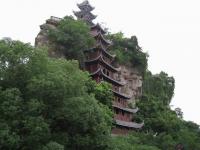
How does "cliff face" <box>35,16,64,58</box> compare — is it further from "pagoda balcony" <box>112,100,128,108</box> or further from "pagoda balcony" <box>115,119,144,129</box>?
"pagoda balcony" <box>115,119,144,129</box>

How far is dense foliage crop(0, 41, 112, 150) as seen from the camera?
21.2 meters

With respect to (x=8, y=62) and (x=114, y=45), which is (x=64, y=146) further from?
(x=114, y=45)

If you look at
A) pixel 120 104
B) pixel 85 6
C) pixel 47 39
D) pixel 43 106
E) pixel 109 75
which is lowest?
pixel 43 106

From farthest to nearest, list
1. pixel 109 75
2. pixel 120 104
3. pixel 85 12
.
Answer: pixel 85 12 → pixel 109 75 → pixel 120 104

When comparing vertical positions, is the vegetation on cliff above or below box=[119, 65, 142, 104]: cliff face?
below

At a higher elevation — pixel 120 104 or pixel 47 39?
pixel 47 39

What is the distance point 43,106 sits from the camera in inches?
868

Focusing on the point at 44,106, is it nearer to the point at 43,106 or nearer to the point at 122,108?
the point at 43,106

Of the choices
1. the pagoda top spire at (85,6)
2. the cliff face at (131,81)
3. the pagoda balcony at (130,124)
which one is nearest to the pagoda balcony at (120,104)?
the pagoda balcony at (130,124)

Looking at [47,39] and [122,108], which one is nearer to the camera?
[122,108]

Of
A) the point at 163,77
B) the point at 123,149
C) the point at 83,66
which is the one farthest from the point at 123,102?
the point at 123,149

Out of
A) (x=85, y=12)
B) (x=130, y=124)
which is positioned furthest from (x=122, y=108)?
(x=85, y=12)

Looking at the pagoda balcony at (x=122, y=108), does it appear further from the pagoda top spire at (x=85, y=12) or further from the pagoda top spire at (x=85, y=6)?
the pagoda top spire at (x=85, y=6)

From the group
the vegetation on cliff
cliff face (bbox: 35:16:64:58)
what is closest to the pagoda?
cliff face (bbox: 35:16:64:58)
